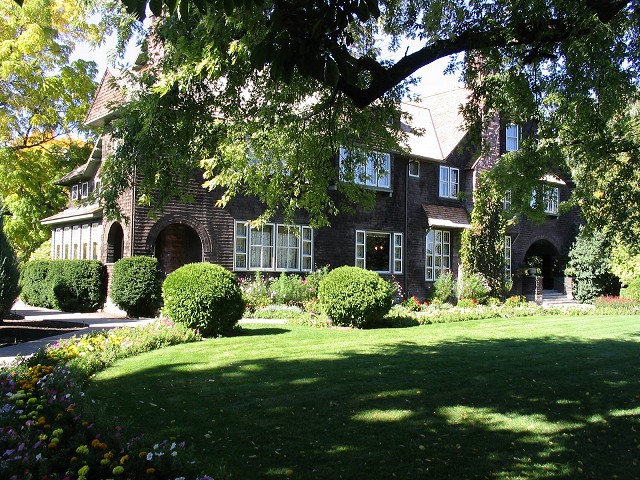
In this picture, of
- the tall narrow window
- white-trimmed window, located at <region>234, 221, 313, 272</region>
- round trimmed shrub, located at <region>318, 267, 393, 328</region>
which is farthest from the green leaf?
the tall narrow window

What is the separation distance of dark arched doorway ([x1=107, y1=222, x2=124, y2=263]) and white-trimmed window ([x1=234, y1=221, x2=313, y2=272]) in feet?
13.5

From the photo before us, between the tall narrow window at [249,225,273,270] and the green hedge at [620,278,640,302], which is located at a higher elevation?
the tall narrow window at [249,225,273,270]

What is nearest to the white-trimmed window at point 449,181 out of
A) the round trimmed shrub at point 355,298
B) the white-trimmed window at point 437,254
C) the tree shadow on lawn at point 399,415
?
the white-trimmed window at point 437,254

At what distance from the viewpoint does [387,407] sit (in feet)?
22.4

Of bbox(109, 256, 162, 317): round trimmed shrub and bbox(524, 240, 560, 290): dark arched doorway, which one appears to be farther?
bbox(524, 240, 560, 290): dark arched doorway

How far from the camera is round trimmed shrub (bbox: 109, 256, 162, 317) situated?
17.2 meters

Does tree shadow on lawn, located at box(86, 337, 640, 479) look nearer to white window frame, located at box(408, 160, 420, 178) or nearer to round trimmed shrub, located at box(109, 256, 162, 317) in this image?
round trimmed shrub, located at box(109, 256, 162, 317)

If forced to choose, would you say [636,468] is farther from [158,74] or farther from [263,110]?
A: [158,74]

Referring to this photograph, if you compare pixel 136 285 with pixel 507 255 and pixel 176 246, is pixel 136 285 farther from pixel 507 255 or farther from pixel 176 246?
pixel 507 255

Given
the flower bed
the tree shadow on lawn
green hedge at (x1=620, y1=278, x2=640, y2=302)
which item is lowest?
the tree shadow on lawn

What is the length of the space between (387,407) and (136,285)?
12.2 m

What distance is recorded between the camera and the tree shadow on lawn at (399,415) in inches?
202

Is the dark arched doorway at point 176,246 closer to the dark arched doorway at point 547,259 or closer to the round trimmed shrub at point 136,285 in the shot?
the round trimmed shrub at point 136,285

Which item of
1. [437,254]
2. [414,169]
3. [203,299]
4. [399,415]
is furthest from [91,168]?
[399,415]
